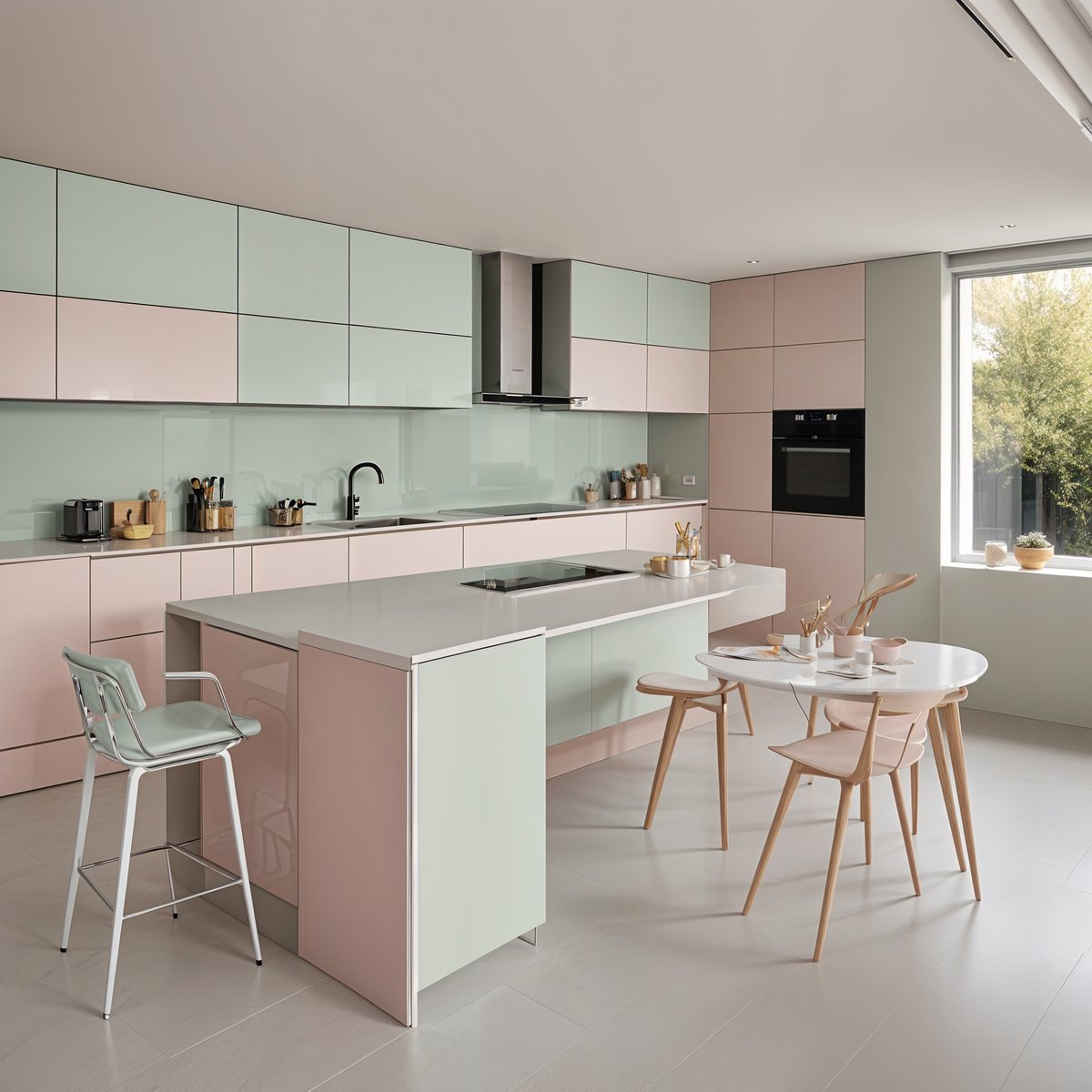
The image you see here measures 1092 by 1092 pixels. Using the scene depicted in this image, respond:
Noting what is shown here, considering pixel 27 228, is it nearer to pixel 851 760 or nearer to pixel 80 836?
pixel 80 836

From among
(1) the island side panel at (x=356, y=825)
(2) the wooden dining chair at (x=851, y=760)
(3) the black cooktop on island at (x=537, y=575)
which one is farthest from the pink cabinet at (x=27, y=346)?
(2) the wooden dining chair at (x=851, y=760)

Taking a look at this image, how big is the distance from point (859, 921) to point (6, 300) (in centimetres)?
372

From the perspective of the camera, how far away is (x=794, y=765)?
2.77 m

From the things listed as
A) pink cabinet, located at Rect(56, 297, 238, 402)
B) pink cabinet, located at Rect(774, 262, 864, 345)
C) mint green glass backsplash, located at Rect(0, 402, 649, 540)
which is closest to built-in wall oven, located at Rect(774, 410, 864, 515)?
pink cabinet, located at Rect(774, 262, 864, 345)

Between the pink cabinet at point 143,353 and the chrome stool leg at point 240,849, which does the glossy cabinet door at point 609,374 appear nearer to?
the pink cabinet at point 143,353

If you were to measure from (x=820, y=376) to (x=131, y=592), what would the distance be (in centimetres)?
418

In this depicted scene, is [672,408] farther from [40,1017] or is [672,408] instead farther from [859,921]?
[40,1017]

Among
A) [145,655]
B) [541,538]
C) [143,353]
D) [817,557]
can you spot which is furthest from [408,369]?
[817,557]

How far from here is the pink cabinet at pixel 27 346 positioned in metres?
3.73

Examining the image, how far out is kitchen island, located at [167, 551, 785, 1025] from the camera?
7.49 feet

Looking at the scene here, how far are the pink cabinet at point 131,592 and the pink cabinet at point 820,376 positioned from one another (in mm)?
3923

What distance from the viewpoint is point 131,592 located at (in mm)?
3941

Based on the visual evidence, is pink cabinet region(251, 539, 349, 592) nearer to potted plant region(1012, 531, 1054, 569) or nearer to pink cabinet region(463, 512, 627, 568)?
pink cabinet region(463, 512, 627, 568)

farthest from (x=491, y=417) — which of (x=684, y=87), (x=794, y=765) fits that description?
(x=794, y=765)
